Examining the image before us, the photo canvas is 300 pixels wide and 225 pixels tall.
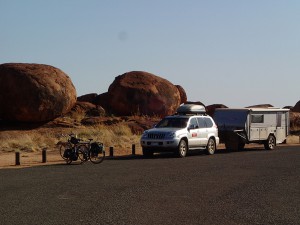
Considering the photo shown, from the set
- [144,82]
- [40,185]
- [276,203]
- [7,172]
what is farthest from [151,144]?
[144,82]

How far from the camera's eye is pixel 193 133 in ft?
78.9

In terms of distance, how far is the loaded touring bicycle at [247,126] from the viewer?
28047 mm

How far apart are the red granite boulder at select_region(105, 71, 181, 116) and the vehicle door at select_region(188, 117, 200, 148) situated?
55.9 ft

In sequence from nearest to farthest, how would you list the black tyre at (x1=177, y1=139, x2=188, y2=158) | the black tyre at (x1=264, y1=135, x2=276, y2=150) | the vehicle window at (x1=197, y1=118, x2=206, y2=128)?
1. the black tyre at (x1=177, y1=139, x2=188, y2=158)
2. the vehicle window at (x1=197, y1=118, x2=206, y2=128)
3. the black tyre at (x1=264, y1=135, x2=276, y2=150)

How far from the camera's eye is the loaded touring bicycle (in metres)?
28.0

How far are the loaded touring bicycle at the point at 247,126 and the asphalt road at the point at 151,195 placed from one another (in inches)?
391

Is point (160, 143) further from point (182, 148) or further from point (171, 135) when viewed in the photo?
point (182, 148)

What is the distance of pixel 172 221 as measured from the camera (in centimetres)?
861

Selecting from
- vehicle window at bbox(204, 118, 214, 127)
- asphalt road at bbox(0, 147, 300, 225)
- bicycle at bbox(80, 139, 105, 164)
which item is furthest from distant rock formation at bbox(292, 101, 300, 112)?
bicycle at bbox(80, 139, 105, 164)

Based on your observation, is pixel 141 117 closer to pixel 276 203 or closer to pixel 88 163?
pixel 88 163

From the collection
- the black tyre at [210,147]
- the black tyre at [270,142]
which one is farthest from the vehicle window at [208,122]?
the black tyre at [270,142]

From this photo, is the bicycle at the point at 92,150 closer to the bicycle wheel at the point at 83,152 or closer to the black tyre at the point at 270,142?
the bicycle wheel at the point at 83,152

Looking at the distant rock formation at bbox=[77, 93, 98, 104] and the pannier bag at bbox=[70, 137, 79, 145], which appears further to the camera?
the distant rock formation at bbox=[77, 93, 98, 104]

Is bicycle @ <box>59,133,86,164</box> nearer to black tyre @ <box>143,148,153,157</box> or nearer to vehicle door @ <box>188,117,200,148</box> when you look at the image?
black tyre @ <box>143,148,153,157</box>
